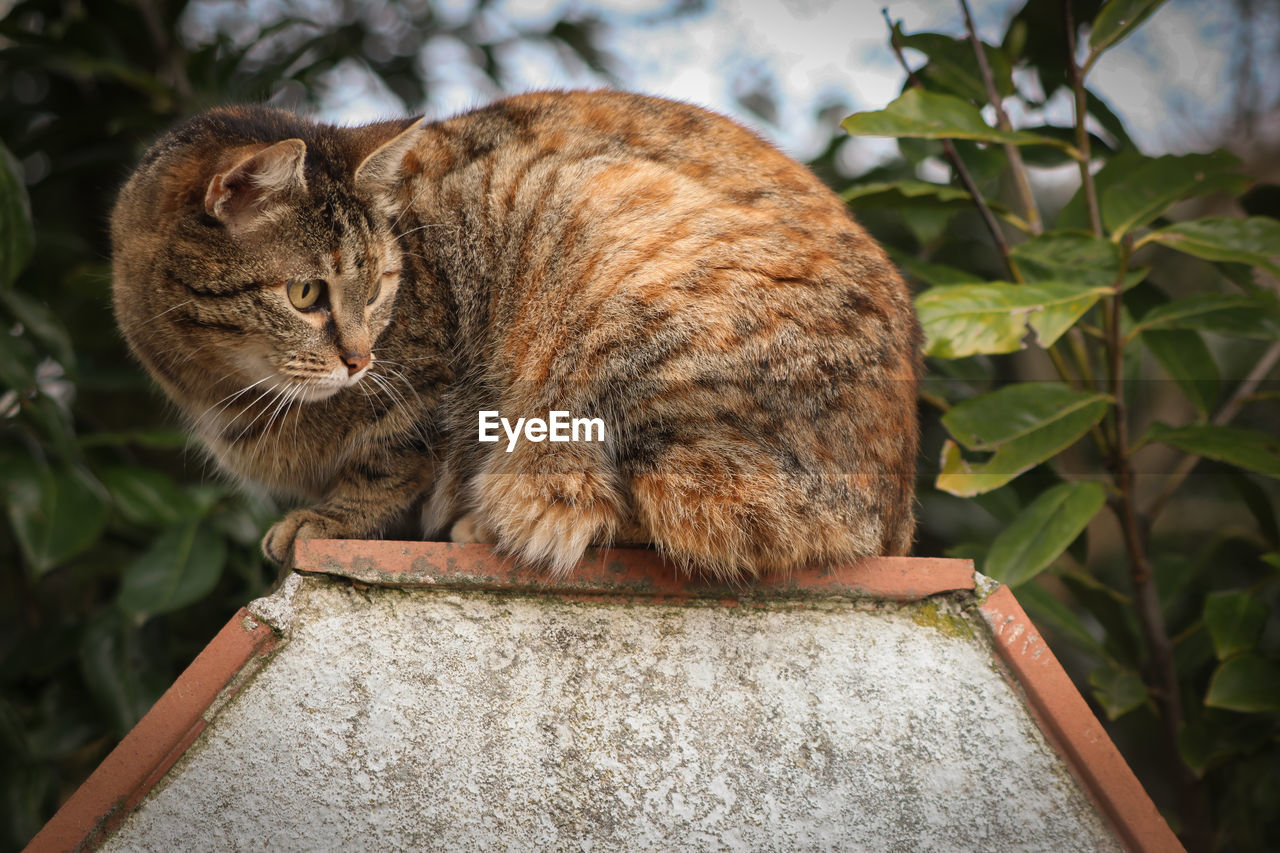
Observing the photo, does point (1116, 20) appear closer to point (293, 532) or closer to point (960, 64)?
point (960, 64)

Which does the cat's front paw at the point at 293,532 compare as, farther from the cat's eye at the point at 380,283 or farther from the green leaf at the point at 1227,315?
the green leaf at the point at 1227,315

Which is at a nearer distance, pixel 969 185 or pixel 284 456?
pixel 284 456

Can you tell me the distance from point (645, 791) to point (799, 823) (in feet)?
0.68

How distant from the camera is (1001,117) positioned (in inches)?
86.7

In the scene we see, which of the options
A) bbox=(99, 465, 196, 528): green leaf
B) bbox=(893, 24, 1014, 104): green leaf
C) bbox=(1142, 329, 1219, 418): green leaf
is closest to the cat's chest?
bbox=(99, 465, 196, 528): green leaf

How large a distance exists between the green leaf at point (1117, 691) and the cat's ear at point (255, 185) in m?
2.01

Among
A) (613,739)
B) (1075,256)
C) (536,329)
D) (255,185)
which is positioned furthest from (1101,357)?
(255,185)

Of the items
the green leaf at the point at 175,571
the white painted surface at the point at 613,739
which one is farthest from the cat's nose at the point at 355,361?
the green leaf at the point at 175,571

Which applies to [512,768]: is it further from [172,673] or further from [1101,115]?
[1101,115]

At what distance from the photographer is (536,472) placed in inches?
61.0

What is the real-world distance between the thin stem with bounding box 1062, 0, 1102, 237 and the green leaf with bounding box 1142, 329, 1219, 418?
0.31 meters

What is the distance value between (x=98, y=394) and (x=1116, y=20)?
3338 mm

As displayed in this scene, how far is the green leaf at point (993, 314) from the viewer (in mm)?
1788

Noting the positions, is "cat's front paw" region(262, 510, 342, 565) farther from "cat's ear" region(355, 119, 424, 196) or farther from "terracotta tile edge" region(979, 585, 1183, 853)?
"terracotta tile edge" region(979, 585, 1183, 853)
